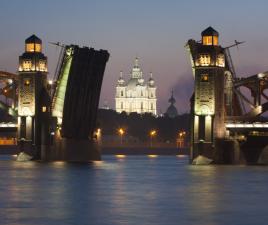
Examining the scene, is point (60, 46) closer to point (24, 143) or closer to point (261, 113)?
point (24, 143)

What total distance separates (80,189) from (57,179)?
1052 cm

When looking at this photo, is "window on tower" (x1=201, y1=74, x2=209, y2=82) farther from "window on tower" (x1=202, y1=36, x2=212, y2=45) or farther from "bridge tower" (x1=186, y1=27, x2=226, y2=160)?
"window on tower" (x1=202, y1=36, x2=212, y2=45)

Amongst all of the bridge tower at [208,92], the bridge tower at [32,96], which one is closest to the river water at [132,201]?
the bridge tower at [208,92]

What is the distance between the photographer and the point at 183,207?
4619cm

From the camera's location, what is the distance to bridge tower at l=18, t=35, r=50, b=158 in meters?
118

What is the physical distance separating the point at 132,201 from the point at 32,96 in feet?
230

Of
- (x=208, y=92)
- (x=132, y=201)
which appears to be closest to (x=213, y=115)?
(x=208, y=92)

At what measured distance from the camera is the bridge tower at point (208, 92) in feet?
352

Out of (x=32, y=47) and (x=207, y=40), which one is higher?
(x=32, y=47)

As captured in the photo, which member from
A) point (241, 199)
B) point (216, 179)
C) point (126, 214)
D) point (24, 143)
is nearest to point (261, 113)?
point (24, 143)

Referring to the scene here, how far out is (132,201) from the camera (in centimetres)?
4953

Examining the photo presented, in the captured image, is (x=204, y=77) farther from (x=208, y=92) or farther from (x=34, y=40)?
(x=34, y=40)

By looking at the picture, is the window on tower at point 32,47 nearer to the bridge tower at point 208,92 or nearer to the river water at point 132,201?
the bridge tower at point 208,92

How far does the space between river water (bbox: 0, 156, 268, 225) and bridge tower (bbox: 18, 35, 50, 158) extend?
46.0 m
